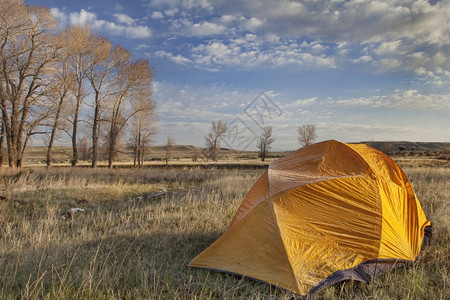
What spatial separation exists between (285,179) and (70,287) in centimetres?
354

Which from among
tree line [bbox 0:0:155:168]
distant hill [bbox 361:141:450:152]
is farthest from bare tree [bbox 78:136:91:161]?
distant hill [bbox 361:141:450:152]

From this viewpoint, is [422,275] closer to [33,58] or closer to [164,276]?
[164,276]

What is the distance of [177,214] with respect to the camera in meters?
7.32

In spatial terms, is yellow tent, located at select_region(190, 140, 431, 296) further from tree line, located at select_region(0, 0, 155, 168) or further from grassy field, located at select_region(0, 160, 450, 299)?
tree line, located at select_region(0, 0, 155, 168)

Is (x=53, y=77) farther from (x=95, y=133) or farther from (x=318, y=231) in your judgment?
(x=318, y=231)

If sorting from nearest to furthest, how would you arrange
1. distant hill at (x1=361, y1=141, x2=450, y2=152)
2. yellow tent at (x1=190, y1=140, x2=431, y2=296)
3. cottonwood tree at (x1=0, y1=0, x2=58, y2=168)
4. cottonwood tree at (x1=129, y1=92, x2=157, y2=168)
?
yellow tent at (x1=190, y1=140, x2=431, y2=296)
cottonwood tree at (x1=0, y1=0, x2=58, y2=168)
cottonwood tree at (x1=129, y1=92, x2=157, y2=168)
distant hill at (x1=361, y1=141, x2=450, y2=152)

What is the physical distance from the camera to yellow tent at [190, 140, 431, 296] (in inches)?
149

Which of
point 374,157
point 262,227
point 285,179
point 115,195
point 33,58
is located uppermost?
point 33,58

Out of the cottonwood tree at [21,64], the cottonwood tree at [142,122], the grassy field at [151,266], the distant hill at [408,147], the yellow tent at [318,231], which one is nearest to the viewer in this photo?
the grassy field at [151,266]

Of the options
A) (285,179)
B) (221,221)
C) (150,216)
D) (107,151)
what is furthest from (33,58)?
(285,179)

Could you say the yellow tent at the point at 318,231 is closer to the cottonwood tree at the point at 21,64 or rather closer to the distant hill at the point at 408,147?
the cottonwood tree at the point at 21,64

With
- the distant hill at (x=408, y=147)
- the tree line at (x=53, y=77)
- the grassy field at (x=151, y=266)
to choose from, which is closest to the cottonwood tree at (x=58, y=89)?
the tree line at (x=53, y=77)

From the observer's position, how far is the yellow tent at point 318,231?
3781 millimetres

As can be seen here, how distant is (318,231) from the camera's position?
4059 mm
